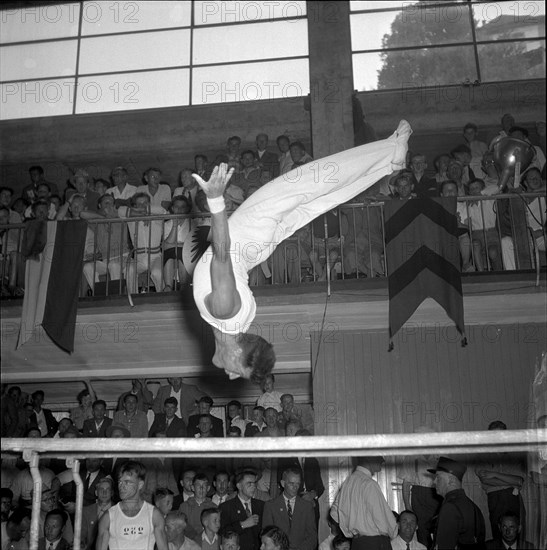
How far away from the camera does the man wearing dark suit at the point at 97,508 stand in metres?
6.18

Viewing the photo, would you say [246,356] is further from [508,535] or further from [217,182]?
[508,535]

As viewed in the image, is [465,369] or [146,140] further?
[146,140]

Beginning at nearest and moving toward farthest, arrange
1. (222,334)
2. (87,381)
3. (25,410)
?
(222,334)
(25,410)
(87,381)

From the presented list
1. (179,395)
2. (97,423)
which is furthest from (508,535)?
(97,423)

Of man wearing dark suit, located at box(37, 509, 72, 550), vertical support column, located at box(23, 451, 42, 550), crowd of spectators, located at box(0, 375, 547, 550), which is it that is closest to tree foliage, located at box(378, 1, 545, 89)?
crowd of spectators, located at box(0, 375, 547, 550)

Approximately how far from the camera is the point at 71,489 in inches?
277

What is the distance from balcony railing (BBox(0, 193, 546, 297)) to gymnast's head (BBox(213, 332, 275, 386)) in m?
3.33

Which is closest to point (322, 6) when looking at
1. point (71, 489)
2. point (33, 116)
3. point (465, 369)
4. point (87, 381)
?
point (33, 116)

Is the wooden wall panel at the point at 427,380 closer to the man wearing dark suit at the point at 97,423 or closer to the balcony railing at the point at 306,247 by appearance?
the balcony railing at the point at 306,247

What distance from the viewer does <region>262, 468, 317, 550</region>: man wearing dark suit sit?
5.93m

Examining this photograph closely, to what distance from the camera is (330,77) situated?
31.2 feet

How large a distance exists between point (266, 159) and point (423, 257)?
9.38ft

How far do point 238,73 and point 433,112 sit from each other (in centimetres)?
291

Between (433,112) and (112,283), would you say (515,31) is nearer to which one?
(433,112)
